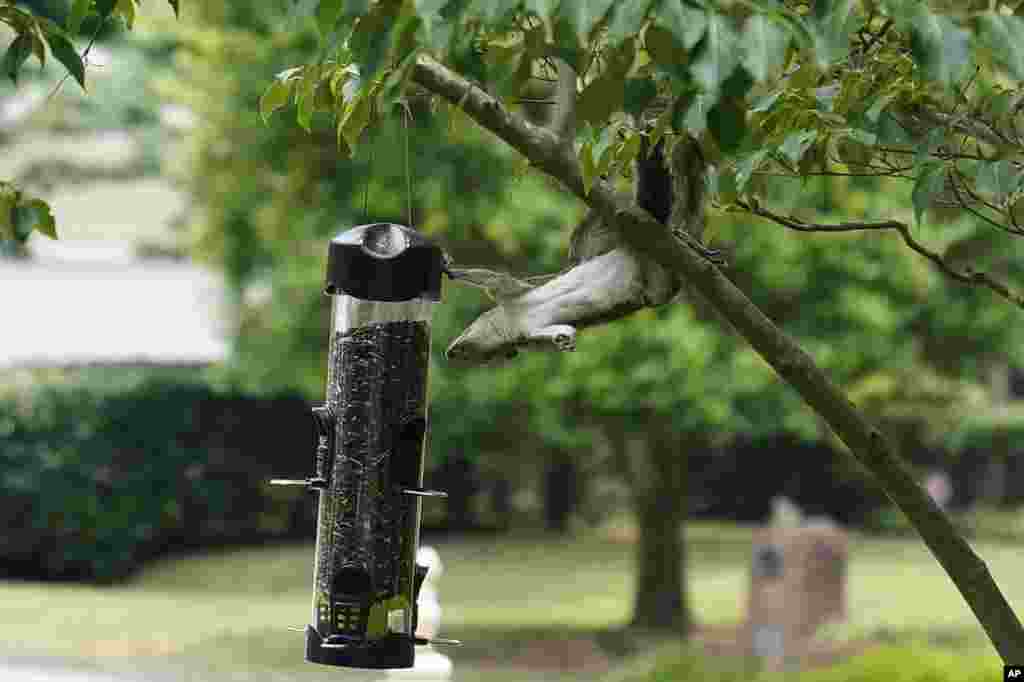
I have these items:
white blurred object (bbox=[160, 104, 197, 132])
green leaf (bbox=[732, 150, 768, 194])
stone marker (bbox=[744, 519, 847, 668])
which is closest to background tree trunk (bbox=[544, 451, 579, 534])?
white blurred object (bbox=[160, 104, 197, 132])

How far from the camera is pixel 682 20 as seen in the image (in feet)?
6.80

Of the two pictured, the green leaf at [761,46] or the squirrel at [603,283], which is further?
the squirrel at [603,283]

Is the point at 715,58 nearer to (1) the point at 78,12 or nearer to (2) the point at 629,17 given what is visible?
(2) the point at 629,17

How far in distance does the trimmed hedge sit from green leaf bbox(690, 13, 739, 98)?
49.0 feet

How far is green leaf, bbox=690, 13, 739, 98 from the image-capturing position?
202 centimetres

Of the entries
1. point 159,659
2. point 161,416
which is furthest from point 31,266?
point 159,659

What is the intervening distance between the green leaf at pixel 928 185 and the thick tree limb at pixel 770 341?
323 millimetres

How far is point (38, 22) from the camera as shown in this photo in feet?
10.4

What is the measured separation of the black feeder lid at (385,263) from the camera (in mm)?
3521

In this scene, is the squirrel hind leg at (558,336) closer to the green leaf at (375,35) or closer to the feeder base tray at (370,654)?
the green leaf at (375,35)

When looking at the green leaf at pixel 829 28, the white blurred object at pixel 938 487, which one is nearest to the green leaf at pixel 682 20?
the green leaf at pixel 829 28

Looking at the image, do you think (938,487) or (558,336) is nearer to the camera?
(558,336)

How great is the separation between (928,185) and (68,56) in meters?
1.48

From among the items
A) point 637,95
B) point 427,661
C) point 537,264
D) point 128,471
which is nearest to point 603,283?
point 637,95
